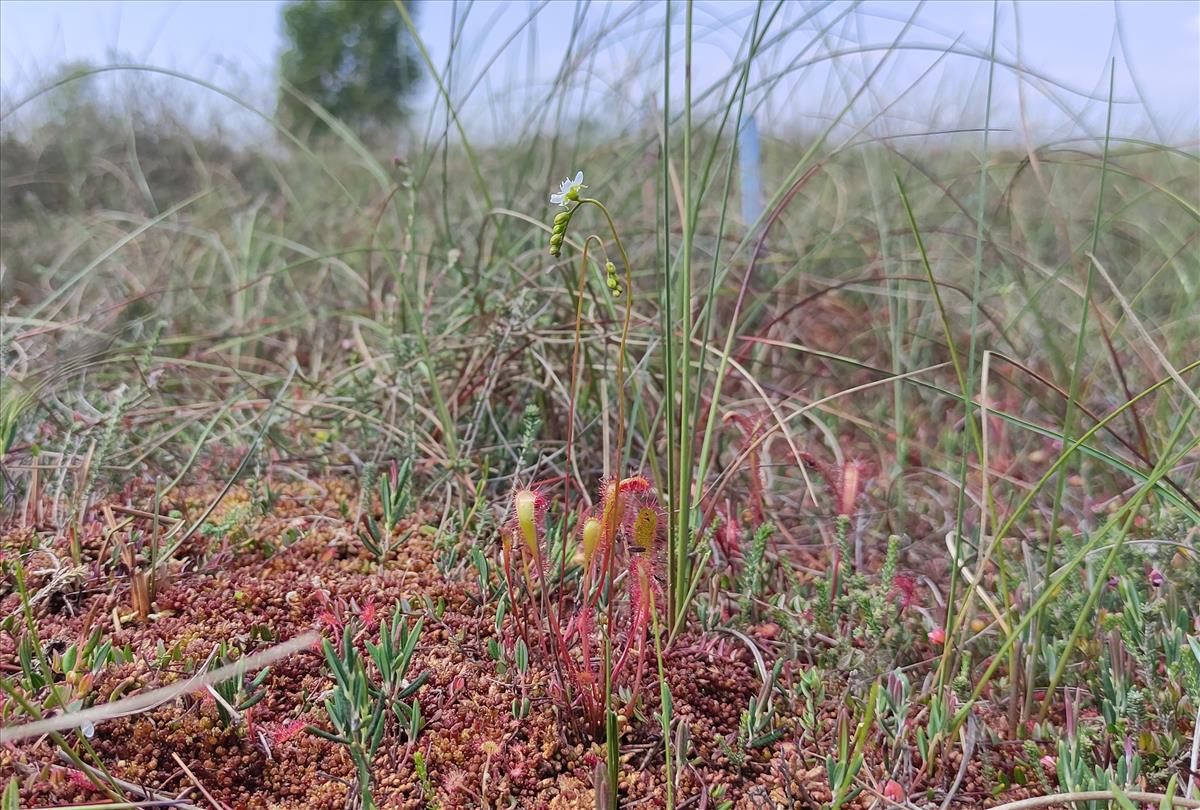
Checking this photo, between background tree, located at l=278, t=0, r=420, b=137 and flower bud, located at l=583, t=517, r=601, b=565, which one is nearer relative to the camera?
flower bud, located at l=583, t=517, r=601, b=565

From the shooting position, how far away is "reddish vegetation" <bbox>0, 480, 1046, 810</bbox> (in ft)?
3.49

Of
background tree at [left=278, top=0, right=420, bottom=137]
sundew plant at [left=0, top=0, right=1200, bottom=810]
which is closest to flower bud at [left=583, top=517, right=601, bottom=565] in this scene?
sundew plant at [left=0, top=0, right=1200, bottom=810]

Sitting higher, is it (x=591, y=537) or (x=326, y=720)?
(x=591, y=537)

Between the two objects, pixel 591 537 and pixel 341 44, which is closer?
pixel 591 537

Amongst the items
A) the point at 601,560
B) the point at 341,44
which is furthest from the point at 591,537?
the point at 341,44

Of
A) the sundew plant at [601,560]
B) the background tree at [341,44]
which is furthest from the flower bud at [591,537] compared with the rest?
the background tree at [341,44]

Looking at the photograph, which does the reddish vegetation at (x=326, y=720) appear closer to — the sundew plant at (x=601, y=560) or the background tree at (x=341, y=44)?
the sundew plant at (x=601, y=560)

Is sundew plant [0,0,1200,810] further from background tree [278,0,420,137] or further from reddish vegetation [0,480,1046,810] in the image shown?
background tree [278,0,420,137]

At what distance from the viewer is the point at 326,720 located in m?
1.13

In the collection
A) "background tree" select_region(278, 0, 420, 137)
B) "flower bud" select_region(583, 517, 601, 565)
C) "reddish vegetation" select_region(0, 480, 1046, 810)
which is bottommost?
"reddish vegetation" select_region(0, 480, 1046, 810)

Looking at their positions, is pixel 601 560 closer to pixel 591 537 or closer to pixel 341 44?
pixel 591 537

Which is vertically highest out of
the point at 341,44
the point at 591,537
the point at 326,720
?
the point at 341,44

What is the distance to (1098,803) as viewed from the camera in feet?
3.39

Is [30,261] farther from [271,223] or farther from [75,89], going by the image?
[75,89]
